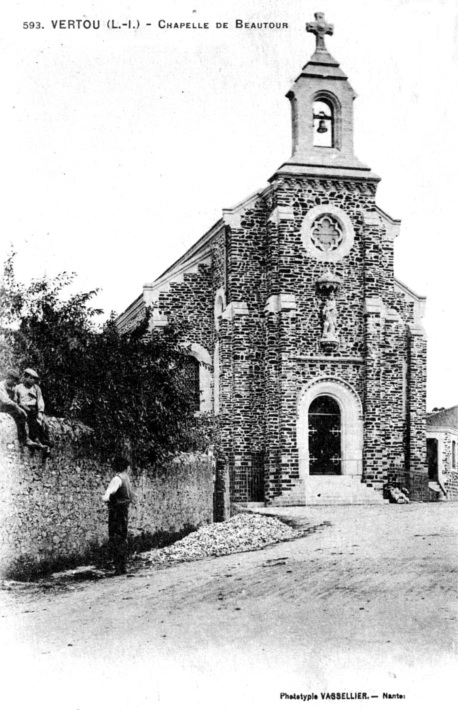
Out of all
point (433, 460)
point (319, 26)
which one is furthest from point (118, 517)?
point (433, 460)

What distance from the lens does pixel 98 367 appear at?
1359 cm

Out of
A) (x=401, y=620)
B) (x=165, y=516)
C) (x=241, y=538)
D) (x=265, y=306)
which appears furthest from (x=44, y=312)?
(x=265, y=306)

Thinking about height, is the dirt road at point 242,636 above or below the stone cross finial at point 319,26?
below

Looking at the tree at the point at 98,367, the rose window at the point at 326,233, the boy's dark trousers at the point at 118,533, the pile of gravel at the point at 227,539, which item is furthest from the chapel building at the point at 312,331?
the boy's dark trousers at the point at 118,533

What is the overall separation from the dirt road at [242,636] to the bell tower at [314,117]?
16537mm

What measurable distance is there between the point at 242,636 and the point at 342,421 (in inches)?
680

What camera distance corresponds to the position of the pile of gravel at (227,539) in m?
14.1

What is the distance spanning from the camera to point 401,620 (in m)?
8.99

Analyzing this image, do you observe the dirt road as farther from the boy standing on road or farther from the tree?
the tree

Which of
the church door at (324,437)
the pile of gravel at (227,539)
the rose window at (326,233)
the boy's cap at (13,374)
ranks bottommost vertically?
the pile of gravel at (227,539)

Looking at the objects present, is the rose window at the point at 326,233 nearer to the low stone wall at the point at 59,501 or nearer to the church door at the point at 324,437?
the church door at the point at 324,437

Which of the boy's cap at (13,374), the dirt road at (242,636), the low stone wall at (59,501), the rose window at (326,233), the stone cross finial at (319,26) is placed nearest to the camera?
the dirt road at (242,636)

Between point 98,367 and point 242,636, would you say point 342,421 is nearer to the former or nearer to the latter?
point 98,367

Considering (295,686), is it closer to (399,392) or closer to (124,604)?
(124,604)
